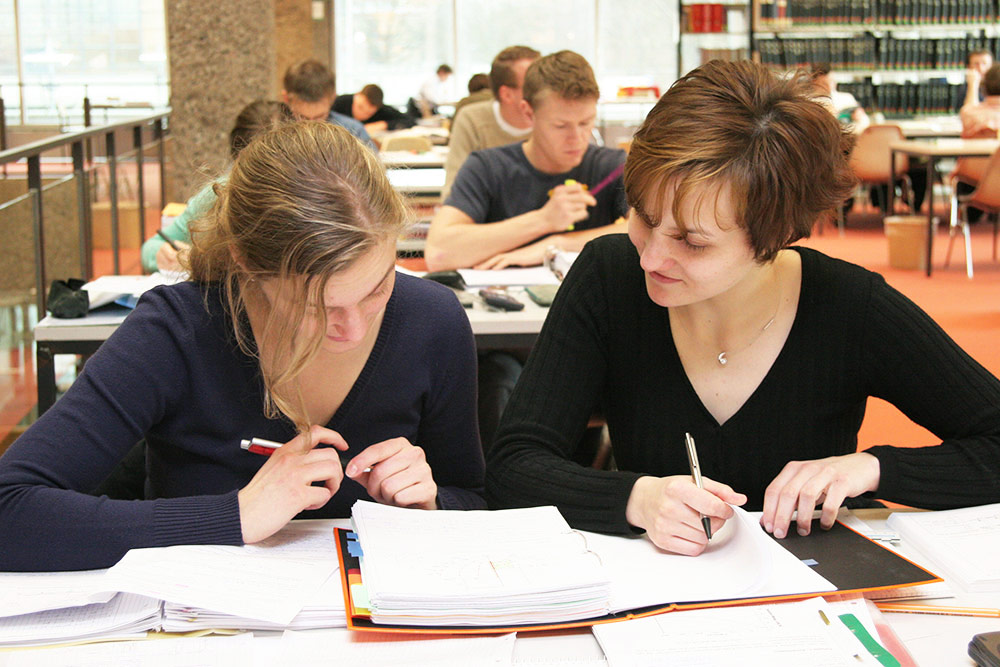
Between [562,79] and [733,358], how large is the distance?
69.3 inches

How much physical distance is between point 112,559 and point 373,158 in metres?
0.62

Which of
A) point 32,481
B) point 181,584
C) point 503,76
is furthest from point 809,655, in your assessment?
point 503,76

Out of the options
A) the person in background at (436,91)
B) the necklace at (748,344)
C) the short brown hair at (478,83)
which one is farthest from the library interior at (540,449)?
the person in background at (436,91)

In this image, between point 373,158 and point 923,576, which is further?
point 373,158

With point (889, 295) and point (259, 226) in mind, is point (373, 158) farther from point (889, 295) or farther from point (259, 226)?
point (889, 295)

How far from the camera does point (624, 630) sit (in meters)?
1.04

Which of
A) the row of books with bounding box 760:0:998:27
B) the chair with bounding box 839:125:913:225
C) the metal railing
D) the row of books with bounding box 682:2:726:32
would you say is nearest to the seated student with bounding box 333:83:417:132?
the row of books with bounding box 682:2:726:32

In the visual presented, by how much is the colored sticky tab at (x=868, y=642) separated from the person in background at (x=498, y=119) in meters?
3.39

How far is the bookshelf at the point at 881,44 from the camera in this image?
977 cm

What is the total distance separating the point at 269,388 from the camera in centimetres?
136

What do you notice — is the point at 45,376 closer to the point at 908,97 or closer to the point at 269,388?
the point at 269,388

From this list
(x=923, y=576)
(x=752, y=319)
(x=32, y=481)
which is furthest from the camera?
(x=752, y=319)

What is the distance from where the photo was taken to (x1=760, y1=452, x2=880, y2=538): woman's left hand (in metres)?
1.28

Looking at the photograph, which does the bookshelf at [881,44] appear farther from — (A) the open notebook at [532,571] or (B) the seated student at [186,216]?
(A) the open notebook at [532,571]
